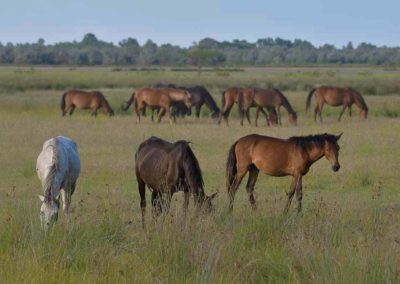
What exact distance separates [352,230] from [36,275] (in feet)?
11.0

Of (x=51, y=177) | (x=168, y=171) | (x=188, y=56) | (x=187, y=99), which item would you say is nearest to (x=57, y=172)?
(x=51, y=177)

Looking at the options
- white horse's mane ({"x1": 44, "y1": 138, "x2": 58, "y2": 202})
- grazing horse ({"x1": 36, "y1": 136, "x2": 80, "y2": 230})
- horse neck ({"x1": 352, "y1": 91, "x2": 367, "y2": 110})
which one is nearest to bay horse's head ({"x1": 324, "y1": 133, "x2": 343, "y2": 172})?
grazing horse ({"x1": 36, "y1": 136, "x2": 80, "y2": 230})

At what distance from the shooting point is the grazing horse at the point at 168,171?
9984 millimetres

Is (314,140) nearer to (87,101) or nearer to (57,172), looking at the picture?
(57,172)

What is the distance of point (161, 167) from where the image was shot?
10602 mm

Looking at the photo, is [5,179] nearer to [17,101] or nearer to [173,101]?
[173,101]

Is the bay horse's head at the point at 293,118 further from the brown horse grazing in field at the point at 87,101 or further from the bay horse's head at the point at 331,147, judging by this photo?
the bay horse's head at the point at 331,147

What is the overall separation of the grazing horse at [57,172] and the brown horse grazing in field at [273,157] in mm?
2293

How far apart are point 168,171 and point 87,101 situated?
69.2 ft

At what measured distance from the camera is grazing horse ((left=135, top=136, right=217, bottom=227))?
32.8ft

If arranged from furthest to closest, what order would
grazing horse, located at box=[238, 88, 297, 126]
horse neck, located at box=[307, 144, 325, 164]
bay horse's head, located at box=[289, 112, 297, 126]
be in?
1. grazing horse, located at box=[238, 88, 297, 126]
2. bay horse's head, located at box=[289, 112, 297, 126]
3. horse neck, located at box=[307, 144, 325, 164]

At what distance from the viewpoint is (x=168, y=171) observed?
34.1ft

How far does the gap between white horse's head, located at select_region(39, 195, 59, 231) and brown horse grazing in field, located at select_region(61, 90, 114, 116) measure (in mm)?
21539

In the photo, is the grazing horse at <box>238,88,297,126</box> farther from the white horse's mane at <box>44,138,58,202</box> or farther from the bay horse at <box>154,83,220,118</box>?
the white horse's mane at <box>44,138,58,202</box>
